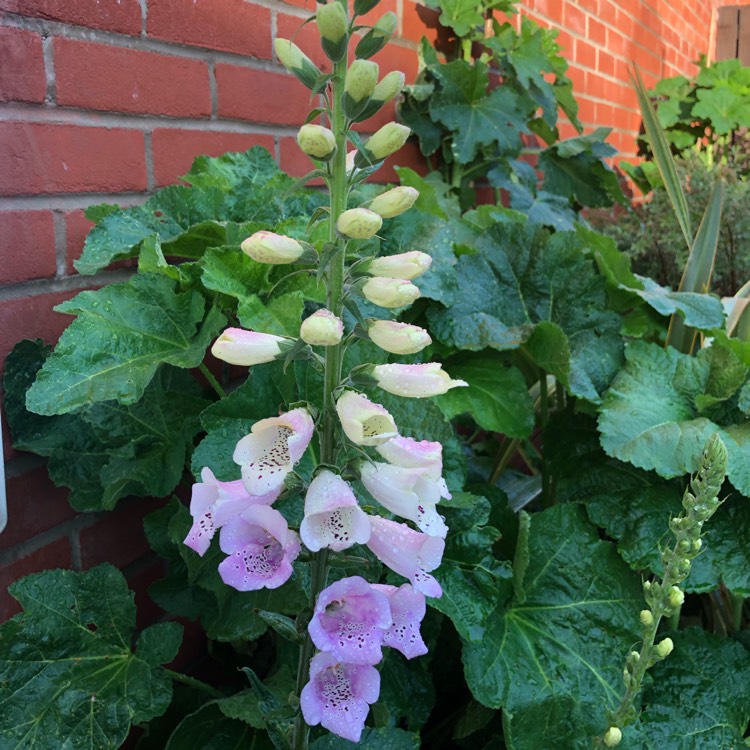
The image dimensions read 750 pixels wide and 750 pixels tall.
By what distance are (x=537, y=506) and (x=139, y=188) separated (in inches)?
49.2

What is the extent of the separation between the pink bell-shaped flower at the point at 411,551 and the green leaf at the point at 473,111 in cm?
152

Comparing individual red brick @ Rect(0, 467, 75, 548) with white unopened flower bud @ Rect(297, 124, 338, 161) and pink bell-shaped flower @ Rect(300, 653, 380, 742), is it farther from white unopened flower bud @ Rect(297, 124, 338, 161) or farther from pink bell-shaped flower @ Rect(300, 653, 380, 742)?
white unopened flower bud @ Rect(297, 124, 338, 161)

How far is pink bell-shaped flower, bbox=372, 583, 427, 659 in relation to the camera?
681 millimetres

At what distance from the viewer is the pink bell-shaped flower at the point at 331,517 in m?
0.62

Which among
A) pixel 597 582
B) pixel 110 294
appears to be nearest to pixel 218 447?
pixel 110 294

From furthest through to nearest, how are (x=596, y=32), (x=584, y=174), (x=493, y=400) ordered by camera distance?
1. (x=596, y=32)
2. (x=584, y=174)
3. (x=493, y=400)

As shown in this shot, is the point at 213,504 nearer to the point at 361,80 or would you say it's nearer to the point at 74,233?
the point at 361,80

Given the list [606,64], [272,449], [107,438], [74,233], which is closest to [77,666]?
[107,438]

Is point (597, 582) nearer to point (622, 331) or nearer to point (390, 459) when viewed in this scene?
point (622, 331)

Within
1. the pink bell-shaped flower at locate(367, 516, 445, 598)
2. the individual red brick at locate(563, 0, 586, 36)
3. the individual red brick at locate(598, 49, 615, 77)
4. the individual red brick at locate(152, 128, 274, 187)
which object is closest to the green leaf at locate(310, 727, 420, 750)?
the pink bell-shaped flower at locate(367, 516, 445, 598)

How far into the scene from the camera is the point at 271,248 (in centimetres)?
66

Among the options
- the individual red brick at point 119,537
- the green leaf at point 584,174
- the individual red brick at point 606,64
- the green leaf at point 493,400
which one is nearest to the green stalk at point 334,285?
the green leaf at point 493,400

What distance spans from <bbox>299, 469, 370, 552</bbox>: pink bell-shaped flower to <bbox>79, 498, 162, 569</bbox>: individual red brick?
74 cm

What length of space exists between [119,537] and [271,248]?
83 centimetres
